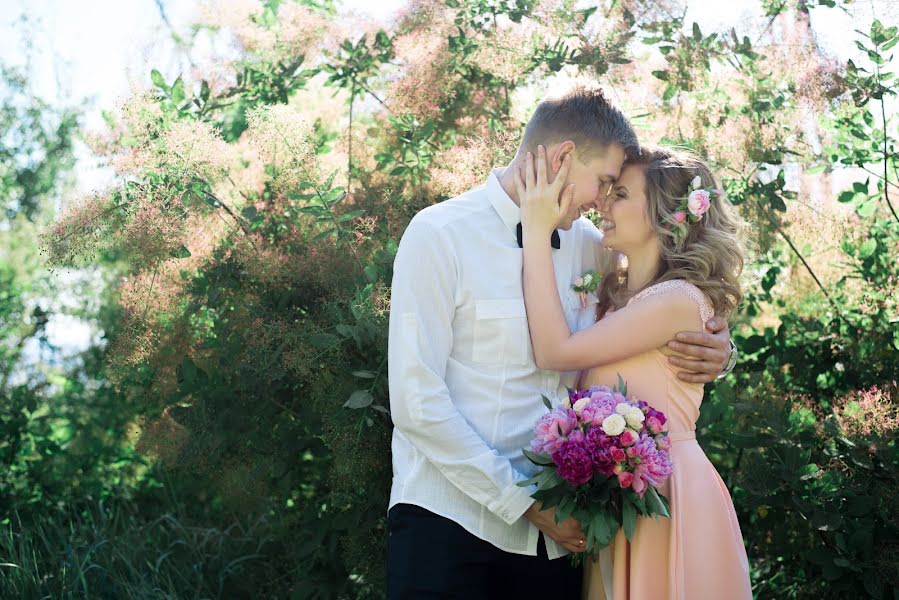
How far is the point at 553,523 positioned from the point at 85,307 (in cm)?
410

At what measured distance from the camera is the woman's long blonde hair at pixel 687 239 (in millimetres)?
2887

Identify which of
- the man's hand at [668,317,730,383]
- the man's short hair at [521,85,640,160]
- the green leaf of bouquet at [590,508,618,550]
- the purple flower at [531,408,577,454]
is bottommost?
the green leaf of bouquet at [590,508,618,550]

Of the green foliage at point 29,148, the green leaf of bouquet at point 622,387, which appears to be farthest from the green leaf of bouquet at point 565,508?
the green foliage at point 29,148

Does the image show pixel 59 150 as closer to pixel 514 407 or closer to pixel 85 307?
pixel 85 307

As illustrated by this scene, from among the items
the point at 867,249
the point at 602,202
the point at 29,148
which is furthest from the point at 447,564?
the point at 29,148

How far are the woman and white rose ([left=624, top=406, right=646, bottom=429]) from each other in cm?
25

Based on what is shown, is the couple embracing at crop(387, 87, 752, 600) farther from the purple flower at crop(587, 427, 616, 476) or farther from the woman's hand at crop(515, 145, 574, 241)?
the purple flower at crop(587, 427, 616, 476)

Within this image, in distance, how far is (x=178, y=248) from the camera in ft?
11.4

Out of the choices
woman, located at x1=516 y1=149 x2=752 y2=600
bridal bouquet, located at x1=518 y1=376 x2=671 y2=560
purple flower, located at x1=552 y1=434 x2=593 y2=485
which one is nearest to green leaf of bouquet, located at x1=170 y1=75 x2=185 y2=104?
woman, located at x1=516 y1=149 x2=752 y2=600

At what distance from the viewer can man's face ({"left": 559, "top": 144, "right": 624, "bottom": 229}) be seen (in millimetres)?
2676

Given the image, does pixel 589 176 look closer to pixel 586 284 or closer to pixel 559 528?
pixel 586 284

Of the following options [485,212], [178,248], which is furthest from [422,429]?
[178,248]

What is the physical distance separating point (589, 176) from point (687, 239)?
1.51 ft

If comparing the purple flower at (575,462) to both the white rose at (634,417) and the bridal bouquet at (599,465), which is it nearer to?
the bridal bouquet at (599,465)
